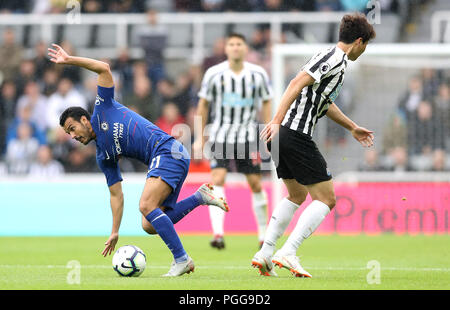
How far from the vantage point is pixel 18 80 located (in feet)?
50.5

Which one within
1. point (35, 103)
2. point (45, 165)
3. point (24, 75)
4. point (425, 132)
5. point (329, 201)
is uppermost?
point (24, 75)

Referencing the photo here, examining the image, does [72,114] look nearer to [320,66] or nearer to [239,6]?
[320,66]

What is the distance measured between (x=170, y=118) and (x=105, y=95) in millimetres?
7002

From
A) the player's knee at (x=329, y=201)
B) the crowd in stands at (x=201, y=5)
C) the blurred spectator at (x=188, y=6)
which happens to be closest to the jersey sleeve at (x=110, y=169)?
the player's knee at (x=329, y=201)

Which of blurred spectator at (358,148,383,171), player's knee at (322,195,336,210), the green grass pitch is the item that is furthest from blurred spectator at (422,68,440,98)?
player's knee at (322,195,336,210)

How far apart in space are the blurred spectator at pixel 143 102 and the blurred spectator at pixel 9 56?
7.23 feet

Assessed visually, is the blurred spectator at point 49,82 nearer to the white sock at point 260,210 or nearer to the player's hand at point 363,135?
the white sock at point 260,210

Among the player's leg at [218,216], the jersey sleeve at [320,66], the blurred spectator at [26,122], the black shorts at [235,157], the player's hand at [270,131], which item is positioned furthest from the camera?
the blurred spectator at [26,122]

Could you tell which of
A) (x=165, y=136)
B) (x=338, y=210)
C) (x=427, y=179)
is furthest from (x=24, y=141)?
(x=165, y=136)

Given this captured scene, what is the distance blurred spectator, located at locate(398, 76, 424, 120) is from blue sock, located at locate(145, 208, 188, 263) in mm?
7982

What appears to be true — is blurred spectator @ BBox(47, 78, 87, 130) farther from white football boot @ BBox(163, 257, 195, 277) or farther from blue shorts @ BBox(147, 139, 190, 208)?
white football boot @ BBox(163, 257, 195, 277)

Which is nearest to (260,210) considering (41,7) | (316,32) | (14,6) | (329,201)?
(329,201)

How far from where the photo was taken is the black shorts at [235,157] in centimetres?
1095

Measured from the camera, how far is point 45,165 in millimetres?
14430
